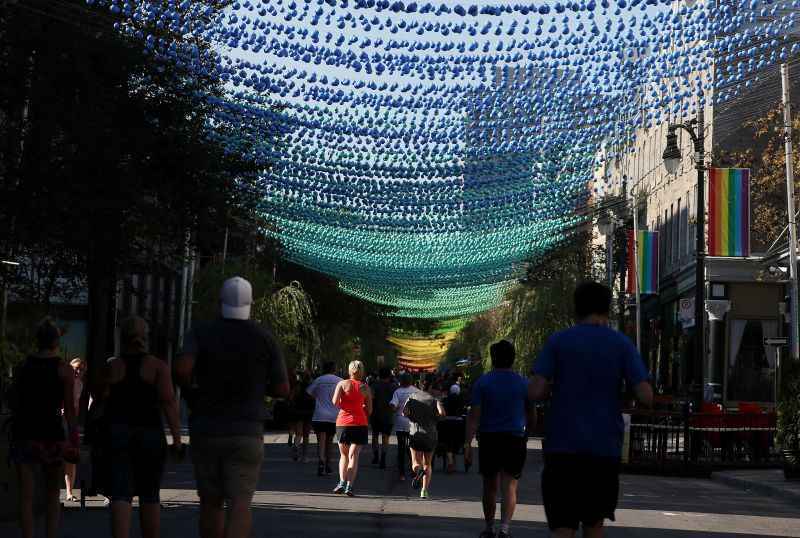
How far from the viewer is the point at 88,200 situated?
2398 cm

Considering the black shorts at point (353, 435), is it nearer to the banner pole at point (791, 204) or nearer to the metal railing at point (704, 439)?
the metal railing at point (704, 439)

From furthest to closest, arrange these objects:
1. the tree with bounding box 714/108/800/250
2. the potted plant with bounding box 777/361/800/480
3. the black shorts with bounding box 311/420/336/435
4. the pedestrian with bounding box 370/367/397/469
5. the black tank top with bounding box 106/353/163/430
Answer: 1. the tree with bounding box 714/108/800/250
2. the pedestrian with bounding box 370/367/397/469
3. the potted plant with bounding box 777/361/800/480
4. the black shorts with bounding box 311/420/336/435
5. the black tank top with bounding box 106/353/163/430

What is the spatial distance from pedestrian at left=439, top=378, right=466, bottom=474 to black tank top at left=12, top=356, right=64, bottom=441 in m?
14.4

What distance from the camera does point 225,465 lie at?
861 cm

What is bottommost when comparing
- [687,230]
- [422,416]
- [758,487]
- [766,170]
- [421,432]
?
[758,487]

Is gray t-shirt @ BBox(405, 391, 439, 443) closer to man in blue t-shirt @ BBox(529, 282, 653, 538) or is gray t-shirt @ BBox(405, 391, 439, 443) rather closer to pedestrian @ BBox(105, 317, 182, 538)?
pedestrian @ BBox(105, 317, 182, 538)

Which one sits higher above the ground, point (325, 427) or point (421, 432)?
point (325, 427)

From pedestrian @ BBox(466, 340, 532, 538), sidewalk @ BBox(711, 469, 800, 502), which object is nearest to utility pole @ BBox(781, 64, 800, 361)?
sidewalk @ BBox(711, 469, 800, 502)

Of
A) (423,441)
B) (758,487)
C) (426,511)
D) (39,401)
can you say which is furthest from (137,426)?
(758,487)

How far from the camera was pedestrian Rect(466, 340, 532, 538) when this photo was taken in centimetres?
1279

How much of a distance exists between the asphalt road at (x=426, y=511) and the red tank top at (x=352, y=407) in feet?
3.14


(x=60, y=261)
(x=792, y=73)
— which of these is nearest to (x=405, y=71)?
(x=60, y=261)

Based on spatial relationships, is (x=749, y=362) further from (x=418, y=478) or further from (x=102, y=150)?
(x=418, y=478)

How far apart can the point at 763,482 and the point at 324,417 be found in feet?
22.5
